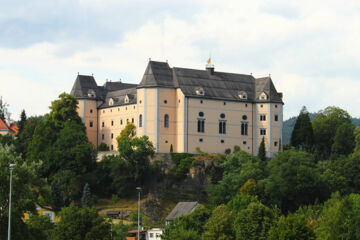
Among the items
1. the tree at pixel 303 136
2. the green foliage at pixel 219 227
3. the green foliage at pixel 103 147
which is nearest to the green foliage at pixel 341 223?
the green foliage at pixel 219 227

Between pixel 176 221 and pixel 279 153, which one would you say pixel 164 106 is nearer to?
pixel 279 153

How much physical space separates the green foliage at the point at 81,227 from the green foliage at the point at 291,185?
40.0 m

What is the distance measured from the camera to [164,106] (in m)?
123

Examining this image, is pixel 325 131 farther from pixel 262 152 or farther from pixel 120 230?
pixel 120 230

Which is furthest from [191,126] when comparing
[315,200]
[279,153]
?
[315,200]

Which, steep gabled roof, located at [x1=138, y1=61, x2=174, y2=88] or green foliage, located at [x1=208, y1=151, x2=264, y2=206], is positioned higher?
steep gabled roof, located at [x1=138, y1=61, x2=174, y2=88]

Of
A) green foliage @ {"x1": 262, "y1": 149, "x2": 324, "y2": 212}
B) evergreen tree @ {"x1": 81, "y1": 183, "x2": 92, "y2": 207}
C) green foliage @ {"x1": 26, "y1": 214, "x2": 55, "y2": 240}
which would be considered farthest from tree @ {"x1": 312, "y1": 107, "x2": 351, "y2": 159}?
green foliage @ {"x1": 26, "y1": 214, "x2": 55, "y2": 240}

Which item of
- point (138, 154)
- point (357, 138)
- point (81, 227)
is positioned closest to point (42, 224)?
point (81, 227)

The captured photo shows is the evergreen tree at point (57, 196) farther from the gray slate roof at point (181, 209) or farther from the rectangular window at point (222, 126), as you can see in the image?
the rectangular window at point (222, 126)

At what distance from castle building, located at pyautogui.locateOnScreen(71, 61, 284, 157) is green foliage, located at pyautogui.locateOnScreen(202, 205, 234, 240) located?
27.1 meters

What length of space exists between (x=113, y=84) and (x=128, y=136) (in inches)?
831

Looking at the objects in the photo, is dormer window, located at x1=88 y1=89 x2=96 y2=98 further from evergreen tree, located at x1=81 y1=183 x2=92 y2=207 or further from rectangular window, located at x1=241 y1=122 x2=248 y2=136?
evergreen tree, located at x1=81 y1=183 x2=92 y2=207

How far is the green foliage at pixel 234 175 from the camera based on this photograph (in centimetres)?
11575

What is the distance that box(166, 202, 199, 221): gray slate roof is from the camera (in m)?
109
